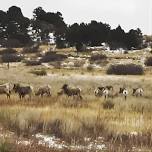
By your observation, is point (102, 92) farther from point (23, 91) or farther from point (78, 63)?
point (78, 63)

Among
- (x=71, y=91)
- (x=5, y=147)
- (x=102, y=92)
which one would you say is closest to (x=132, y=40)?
(x=102, y=92)

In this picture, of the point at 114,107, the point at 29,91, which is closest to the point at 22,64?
the point at 29,91

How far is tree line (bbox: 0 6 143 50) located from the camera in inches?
3674

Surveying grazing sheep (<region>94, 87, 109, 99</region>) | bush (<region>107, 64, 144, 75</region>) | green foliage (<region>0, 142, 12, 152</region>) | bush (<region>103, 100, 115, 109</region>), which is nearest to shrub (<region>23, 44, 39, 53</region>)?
bush (<region>107, 64, 144, 75</region>)

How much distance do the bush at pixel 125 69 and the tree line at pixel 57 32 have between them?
32.0 metres

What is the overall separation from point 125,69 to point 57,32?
143ft

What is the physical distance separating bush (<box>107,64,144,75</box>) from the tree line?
1258 inches

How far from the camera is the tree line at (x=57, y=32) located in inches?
3674

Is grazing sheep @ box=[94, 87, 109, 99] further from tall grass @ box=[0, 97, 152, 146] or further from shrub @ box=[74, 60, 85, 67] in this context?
shrub @ box=[74, 60, 85, 67]

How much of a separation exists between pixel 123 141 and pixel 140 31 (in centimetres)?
8979

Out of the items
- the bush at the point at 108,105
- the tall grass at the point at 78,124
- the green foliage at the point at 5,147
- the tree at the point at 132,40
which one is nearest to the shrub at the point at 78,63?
the tree at the point at 132,40

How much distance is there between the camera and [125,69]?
57406 mm

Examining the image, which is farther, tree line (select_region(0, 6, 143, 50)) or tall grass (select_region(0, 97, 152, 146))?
tree line (select_region(0, 6, 143, 50))

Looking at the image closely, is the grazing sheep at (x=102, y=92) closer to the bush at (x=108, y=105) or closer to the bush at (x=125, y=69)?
the bush at (x=108, y=105)
